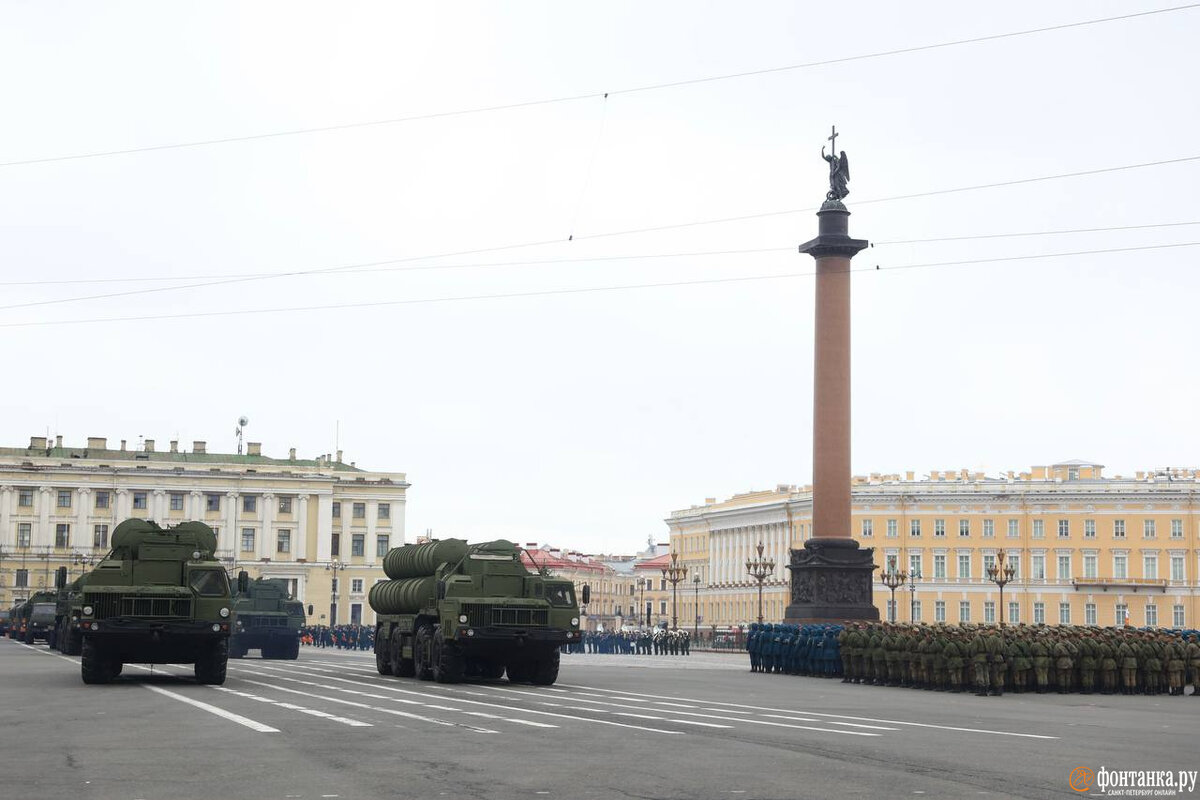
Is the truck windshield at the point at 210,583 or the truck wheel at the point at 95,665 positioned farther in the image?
the truck windshield at the point at 210,583

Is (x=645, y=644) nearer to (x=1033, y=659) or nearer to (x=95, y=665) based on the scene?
(x=1033, y=659)

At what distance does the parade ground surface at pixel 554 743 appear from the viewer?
12.8 m

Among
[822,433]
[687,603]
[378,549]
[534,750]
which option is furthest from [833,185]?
[687,603]

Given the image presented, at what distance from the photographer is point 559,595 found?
3152cm

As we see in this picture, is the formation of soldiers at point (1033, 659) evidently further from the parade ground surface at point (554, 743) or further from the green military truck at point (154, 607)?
the green military truck at point (154, 607)

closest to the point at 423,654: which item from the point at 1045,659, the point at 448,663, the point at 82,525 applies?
the point at 448,663

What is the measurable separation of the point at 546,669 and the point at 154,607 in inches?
296

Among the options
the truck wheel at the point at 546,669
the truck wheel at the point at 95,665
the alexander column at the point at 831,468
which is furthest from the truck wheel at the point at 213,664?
the alexander column at the point at 831,468

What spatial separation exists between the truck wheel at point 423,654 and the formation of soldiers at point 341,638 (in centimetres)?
4545

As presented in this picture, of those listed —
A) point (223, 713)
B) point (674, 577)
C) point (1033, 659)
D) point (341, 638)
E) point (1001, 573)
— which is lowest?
point (341, 638)

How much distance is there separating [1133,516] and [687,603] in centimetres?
4998

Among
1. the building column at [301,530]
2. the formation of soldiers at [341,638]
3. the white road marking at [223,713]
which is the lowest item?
the formation of soldiers at [341,638]

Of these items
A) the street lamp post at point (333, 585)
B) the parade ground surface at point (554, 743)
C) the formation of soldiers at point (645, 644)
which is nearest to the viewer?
the parade ground surface at point (554, 743)

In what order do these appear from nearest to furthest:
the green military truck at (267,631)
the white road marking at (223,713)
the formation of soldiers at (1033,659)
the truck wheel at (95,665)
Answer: the white road marking at (223,713) < the truck wheel at (95,665) < the formation of soldiers at (1033,659) < the green military truck at (267,631)
